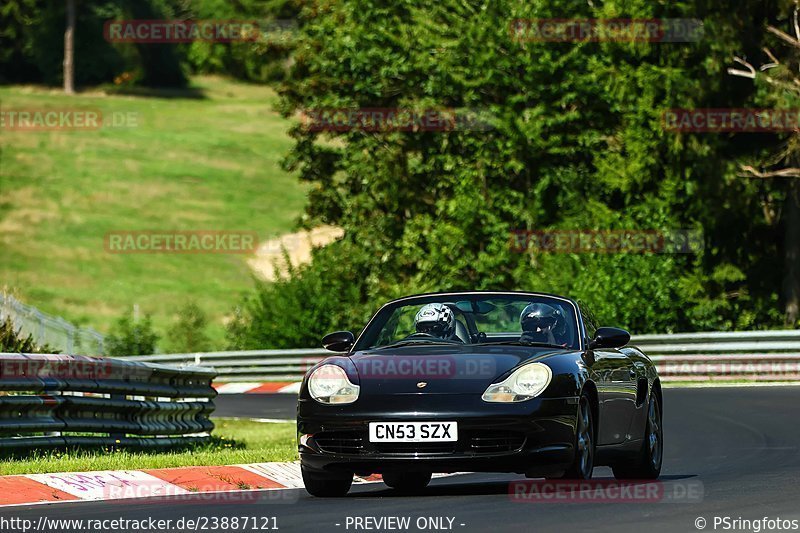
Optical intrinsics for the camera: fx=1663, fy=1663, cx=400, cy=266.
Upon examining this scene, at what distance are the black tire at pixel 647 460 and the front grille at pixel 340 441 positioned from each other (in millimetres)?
2587

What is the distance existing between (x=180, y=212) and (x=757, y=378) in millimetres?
49969

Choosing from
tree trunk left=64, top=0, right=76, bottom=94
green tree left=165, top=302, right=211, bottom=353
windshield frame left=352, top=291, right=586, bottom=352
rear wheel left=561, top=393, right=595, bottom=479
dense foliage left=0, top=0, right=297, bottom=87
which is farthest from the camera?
dense foliage left=0, top=0, right=297, bottom=87

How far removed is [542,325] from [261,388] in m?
22.2

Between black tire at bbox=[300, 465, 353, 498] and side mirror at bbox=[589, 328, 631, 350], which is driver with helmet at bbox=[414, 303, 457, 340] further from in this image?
black tire at bbox=[300, 465, 353, 498]

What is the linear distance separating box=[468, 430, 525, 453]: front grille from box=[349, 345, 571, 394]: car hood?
29cm

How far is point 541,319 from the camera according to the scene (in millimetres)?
12188

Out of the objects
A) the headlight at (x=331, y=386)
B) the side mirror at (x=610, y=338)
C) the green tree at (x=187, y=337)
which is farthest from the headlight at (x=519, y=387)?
the green tree at (x=187, y=337)

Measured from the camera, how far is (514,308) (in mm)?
12383

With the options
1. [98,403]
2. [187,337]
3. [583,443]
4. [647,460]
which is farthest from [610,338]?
[187,337]

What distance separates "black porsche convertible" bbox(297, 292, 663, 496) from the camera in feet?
35.8
